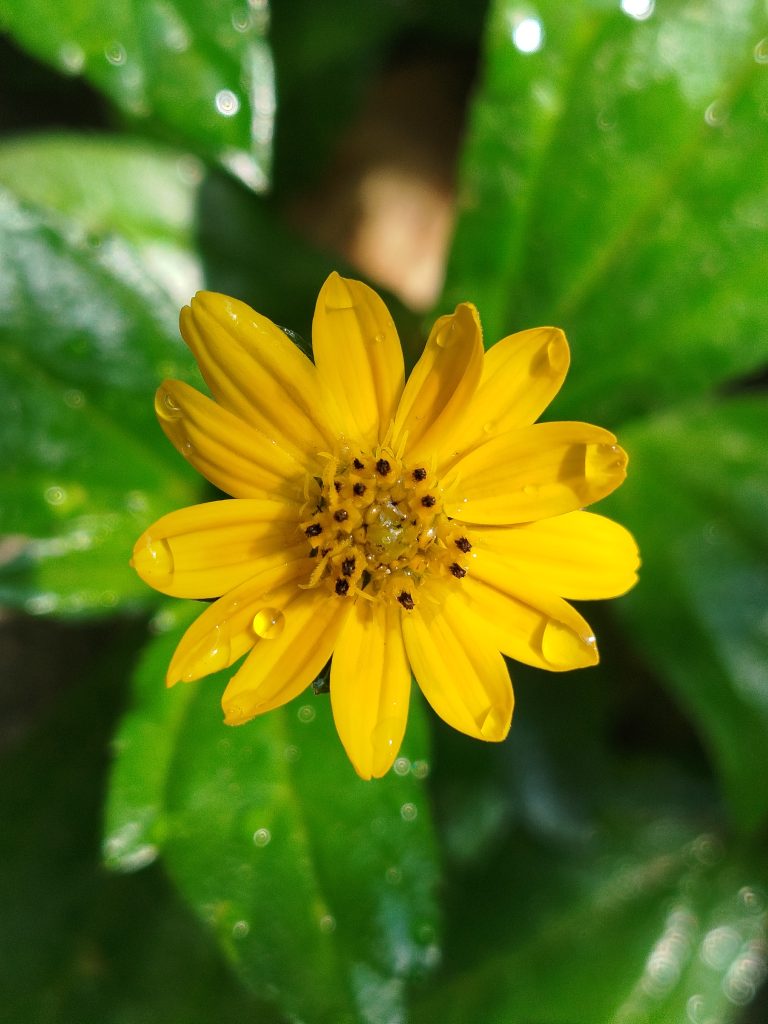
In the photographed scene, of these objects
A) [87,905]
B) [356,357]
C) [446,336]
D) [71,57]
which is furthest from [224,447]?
[87,905]

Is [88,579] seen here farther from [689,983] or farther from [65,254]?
[689,983]

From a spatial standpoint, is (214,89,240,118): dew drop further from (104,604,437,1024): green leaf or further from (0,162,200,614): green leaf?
(104,604,437,1024): green leaf

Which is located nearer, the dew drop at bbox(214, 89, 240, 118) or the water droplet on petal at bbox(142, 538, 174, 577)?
the water droplet on petal at bbox(142, 538, 174, 577)

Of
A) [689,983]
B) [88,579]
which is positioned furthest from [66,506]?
[689,983]

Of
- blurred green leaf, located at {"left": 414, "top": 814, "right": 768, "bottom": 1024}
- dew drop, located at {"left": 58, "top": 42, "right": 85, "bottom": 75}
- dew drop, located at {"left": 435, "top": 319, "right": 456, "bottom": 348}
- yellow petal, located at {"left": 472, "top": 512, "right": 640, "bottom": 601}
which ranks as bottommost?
blurred green leaf, located at {"left": 414, "top": 814, "right": 768, "bottom": 1024}

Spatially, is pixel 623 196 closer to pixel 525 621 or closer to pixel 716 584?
pixel 716 584

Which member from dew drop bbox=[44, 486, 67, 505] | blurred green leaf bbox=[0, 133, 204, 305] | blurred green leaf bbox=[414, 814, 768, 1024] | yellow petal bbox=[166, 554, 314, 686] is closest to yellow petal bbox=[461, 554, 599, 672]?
yellow petal bbox=[166, 554, 314, 686]
